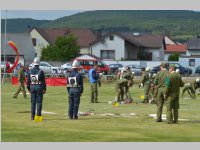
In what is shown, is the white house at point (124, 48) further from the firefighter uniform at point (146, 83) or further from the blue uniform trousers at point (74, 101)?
the blue uniform trousers at point (74, 101)

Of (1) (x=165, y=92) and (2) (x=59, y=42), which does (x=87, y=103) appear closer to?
(1) (x=165, y=92)

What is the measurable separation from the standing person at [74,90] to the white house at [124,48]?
82321 mm

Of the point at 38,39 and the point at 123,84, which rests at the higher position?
the point at 38,39

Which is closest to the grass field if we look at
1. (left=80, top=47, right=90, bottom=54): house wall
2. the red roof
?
(left=80, top=47, right=90, bottom=54): house wall

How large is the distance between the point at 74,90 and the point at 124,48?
85.2 metres

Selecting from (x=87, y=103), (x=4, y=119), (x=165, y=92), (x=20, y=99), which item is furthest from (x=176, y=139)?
(x=20, y=99)

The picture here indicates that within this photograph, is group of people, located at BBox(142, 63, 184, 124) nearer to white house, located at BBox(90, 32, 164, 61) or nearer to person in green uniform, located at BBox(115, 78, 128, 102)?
person in green uniform, located at BBox(115, 78, 128, 102)

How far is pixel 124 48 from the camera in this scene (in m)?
107

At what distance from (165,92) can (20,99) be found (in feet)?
43.0

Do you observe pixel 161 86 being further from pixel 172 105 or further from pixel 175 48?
pixel 175 48

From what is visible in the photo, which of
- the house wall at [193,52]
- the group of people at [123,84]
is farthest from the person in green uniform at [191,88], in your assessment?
the house wall at [193,52]

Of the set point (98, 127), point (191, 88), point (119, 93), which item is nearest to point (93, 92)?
point (119, 93)

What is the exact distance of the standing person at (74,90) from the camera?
21906mm

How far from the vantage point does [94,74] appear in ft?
103
